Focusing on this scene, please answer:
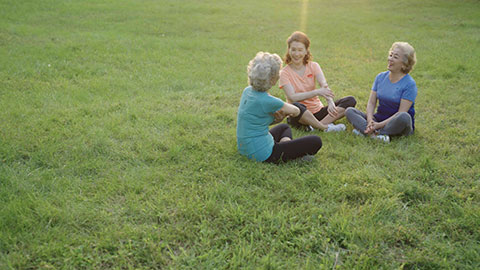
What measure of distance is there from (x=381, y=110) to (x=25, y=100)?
5596 mm

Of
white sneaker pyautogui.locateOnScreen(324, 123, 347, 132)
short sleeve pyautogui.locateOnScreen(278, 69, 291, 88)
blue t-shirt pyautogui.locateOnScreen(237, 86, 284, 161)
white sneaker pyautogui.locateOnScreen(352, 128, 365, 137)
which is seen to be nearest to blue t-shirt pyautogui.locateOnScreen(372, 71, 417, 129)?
white sneaker pyautogui.locateOnScreen(352, 128, 365, 137)

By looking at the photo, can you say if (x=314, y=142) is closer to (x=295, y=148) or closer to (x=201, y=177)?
(x=295, y=148)

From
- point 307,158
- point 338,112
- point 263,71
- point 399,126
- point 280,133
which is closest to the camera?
point 263,71

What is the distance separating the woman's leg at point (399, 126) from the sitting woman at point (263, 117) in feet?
4.27

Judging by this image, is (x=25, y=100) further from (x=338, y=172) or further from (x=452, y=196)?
(x=452, y=196)

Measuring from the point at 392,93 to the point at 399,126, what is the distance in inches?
20.0

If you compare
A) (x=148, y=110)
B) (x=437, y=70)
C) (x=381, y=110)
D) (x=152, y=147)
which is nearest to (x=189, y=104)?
(x=148, y=110)

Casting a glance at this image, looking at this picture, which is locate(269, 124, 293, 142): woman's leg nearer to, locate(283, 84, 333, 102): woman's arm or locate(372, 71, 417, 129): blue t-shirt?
locate(283, 84, 333, 102): woman's arm

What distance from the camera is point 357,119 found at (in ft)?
17.6

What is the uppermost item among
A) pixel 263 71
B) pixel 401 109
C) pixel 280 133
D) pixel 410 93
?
pixel 263 71

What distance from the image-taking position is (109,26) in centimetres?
1280

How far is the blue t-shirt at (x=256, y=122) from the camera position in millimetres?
4141

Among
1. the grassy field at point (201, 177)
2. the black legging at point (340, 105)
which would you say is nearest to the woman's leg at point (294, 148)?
the grassy field at point (201, 177)

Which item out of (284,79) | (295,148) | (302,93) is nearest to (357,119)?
(302,93)
